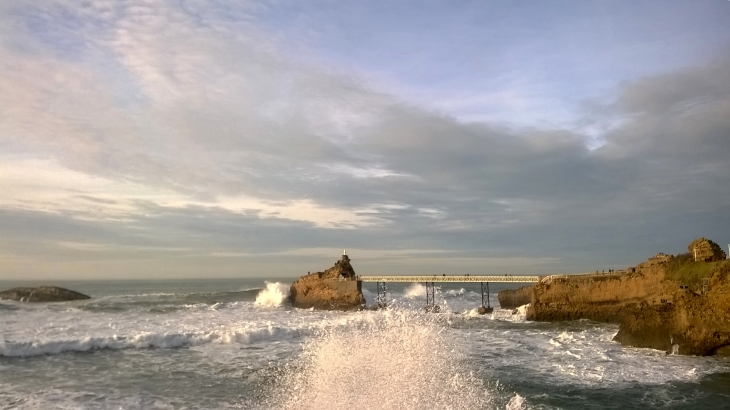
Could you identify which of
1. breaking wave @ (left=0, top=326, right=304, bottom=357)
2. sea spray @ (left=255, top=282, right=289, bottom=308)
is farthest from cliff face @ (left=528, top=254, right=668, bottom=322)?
sea spray @ (left=255, top=282, right=289, bottom=308)

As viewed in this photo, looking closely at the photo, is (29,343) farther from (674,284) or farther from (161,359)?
(674,284)

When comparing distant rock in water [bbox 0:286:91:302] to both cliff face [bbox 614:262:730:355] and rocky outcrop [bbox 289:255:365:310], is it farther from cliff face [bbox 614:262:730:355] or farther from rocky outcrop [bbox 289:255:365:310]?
cliff face [bbox 614:262:730:355]

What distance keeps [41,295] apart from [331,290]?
108 ft

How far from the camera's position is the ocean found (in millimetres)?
12359

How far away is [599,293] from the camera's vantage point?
3206 cm

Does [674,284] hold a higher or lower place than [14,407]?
higher

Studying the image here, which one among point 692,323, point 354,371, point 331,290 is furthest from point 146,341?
point 692,323

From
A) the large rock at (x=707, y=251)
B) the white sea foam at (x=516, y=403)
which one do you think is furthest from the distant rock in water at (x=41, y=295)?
the large rock at (x=707, y=251)

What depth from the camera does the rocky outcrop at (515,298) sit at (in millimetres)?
41188

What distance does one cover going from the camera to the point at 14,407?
12.8 meters

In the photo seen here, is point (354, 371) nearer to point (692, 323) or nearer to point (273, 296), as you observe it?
point (692, 323)

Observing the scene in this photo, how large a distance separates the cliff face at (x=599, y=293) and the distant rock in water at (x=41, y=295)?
4704 cm

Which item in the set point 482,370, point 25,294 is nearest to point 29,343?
point 482,370

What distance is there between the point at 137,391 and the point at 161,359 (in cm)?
512
